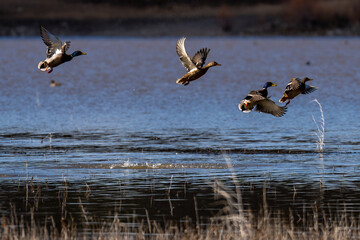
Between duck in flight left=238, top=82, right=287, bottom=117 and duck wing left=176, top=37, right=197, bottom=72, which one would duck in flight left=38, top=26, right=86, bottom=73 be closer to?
duck wing left=176, top=37, right=197, bottom=72

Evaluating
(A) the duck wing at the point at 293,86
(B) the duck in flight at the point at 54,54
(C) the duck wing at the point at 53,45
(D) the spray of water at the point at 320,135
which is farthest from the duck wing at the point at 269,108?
(D) the spray of water at the point at 320,135

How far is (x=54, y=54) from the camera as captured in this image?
2495 cm

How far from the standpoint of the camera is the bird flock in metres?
21.5

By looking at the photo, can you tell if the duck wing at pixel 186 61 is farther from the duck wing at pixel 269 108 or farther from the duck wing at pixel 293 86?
the duck wing at pixel 293 86

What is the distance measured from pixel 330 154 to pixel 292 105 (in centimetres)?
2216

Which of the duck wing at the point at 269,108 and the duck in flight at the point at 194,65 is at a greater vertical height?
the duck in flight at the point at 194,65

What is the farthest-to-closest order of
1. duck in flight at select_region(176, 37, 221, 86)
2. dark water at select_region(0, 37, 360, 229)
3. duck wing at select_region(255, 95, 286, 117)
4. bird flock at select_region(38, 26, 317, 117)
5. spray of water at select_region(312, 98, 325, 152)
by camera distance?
spray of water at select_region(312, 98, 325, 152), dark water at select_region(0, 37, 360, 229), duck in flight at select_region(176, 37, 221, 86), duck wing at select_region(255, 95, 286, 117), bird flock at select_region(38, 26, 317, 117)

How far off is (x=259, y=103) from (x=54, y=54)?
233 inches

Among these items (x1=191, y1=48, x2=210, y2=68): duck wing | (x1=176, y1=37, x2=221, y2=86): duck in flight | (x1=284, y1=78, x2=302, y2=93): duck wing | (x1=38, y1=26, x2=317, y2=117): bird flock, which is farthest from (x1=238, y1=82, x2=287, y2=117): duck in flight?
(x1=191, y1=48, x2=210, y2=68): duck wing

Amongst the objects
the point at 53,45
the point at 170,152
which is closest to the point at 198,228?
the point at 53,45

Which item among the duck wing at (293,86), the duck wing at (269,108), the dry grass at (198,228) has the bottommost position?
the dry grass at (198,228)

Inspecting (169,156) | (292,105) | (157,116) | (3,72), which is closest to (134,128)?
(157,116)

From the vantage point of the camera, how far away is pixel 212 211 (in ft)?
75.5

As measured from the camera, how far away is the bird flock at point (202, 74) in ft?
70.4
